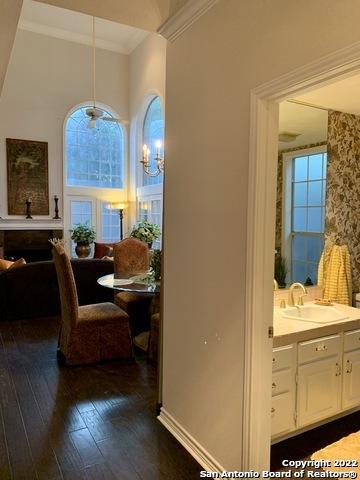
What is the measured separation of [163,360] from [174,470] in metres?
0.70

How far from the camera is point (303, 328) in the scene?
2.25m

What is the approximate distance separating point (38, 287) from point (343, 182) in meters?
3.90

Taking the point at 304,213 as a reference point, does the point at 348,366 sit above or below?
below

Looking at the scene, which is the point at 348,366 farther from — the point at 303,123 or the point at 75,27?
the point at 75,27

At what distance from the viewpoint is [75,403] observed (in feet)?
9.14

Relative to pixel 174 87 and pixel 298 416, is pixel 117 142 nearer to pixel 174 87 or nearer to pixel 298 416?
pixel 174 87

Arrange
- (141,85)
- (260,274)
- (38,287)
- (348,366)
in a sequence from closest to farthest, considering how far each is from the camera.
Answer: (260,274)
(348,366)
(38,287)
(141,85)

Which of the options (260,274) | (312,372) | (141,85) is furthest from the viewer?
(141,85)

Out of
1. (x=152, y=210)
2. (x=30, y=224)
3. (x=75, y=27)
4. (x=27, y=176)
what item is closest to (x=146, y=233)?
(x=152, y=210)

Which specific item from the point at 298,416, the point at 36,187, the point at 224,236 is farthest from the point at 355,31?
the point at 36,187

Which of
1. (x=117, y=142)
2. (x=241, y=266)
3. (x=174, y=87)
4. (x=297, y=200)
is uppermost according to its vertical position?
(x=117, y=142)

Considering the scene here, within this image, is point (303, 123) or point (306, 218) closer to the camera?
point (303, 123)

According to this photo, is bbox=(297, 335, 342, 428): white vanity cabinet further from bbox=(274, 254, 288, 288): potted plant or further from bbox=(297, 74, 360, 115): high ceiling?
bbox=(297, 74, 360, 115): high ceiling

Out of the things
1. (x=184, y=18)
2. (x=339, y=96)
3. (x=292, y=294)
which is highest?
(x=184, y=18)
